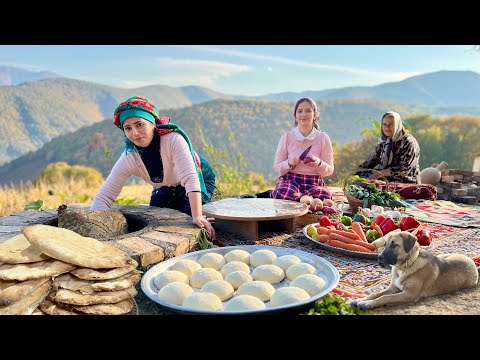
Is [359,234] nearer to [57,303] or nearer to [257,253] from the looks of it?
[257,253]

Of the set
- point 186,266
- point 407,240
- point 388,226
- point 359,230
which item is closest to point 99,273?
point 186,266

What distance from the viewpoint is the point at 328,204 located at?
14.9 feet

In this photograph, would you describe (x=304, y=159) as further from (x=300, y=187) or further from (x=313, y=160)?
(x=300, y=187)

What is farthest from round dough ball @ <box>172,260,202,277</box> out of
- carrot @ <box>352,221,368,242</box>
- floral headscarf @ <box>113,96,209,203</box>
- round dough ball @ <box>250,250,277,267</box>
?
carrot @ <box>352,221,368,242</box>

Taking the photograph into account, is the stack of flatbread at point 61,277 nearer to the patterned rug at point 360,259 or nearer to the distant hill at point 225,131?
the patterned rug at point 360,259

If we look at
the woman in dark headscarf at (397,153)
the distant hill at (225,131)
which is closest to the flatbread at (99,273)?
the woman in dark headscarf at (397,153)

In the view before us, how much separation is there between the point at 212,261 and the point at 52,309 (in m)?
1.00

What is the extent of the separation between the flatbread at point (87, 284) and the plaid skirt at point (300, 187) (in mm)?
2811

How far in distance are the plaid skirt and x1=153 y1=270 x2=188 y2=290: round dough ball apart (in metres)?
2.51

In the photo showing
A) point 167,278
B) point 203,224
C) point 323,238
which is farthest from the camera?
point 323,238

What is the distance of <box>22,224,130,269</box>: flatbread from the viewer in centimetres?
222

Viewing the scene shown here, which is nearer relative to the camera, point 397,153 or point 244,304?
point 244,304

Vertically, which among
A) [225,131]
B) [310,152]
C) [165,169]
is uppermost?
[225,131]

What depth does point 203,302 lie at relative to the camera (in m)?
2.09
